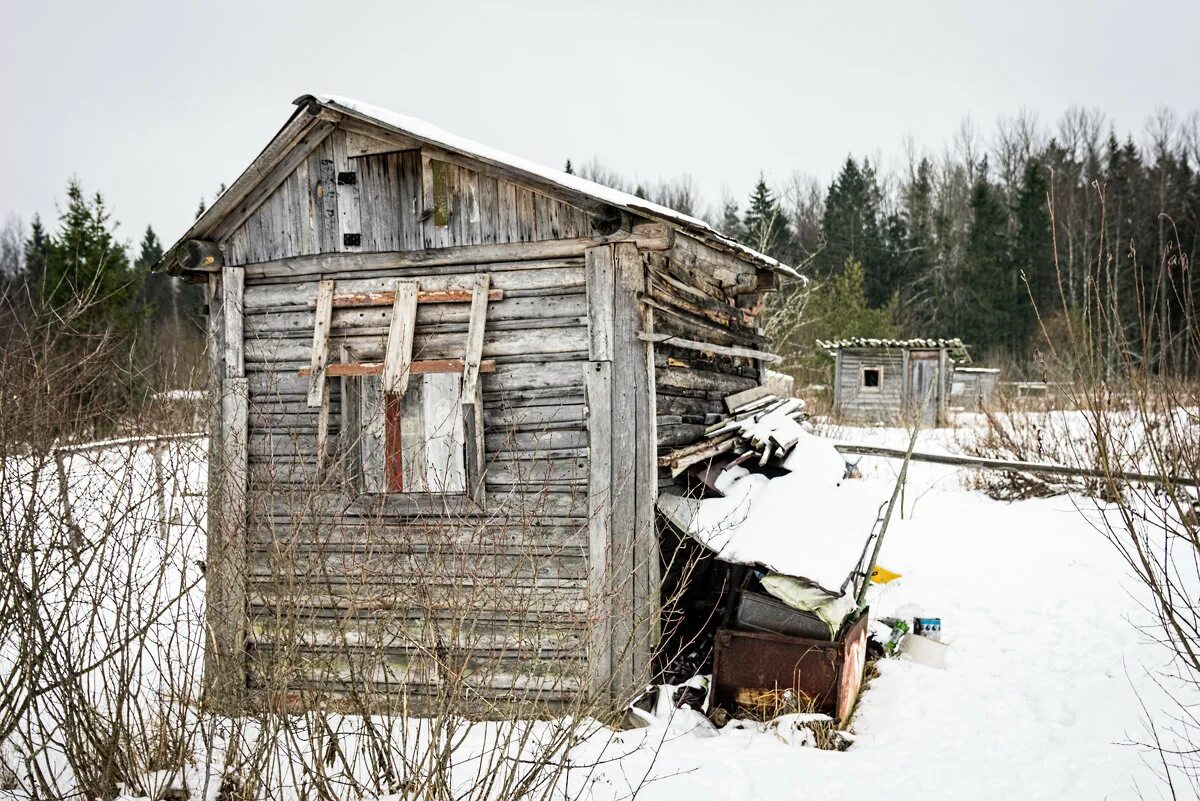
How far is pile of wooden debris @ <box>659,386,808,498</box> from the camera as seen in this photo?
6.80 metres

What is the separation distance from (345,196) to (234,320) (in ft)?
4.67

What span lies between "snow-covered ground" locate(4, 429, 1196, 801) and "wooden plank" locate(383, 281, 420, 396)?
118 inches

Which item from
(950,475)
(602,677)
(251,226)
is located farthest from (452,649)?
(950,475)

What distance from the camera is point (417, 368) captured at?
21.0ft

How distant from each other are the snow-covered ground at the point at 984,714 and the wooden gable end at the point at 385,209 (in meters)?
3.85

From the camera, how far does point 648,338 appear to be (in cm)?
622

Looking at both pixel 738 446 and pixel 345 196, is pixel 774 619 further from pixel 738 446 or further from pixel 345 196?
pixel 345 196

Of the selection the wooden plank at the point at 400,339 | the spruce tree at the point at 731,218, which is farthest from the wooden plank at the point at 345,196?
the spruce tree at the point at 731,218

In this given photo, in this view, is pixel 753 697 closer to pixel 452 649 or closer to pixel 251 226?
pixel 452 649

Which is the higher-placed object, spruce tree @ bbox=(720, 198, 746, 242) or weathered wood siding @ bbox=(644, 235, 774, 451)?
spruce tree @ bbox=(720, 198, 746, 242)

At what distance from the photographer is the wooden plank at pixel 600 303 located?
242 inches

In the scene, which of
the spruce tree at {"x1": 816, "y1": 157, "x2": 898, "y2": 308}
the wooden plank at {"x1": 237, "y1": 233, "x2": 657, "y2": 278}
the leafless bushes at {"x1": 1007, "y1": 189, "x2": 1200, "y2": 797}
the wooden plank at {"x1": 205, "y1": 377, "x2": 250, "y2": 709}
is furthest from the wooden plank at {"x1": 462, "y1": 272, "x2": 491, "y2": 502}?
the spruce tree at {"x1": 816, "y1": 157, "x2": 898, "y2": 308}

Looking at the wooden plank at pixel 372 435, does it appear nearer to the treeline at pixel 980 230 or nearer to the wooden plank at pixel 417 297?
the wooden plank at pixel 417 297

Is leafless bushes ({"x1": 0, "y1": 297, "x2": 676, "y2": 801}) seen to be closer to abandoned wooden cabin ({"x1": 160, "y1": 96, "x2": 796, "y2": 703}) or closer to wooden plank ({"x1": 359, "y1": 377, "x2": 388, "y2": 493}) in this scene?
abandoned wooden cabin ({"x1": 160, "y1": 96, "x2": 796, "y2": 703})
